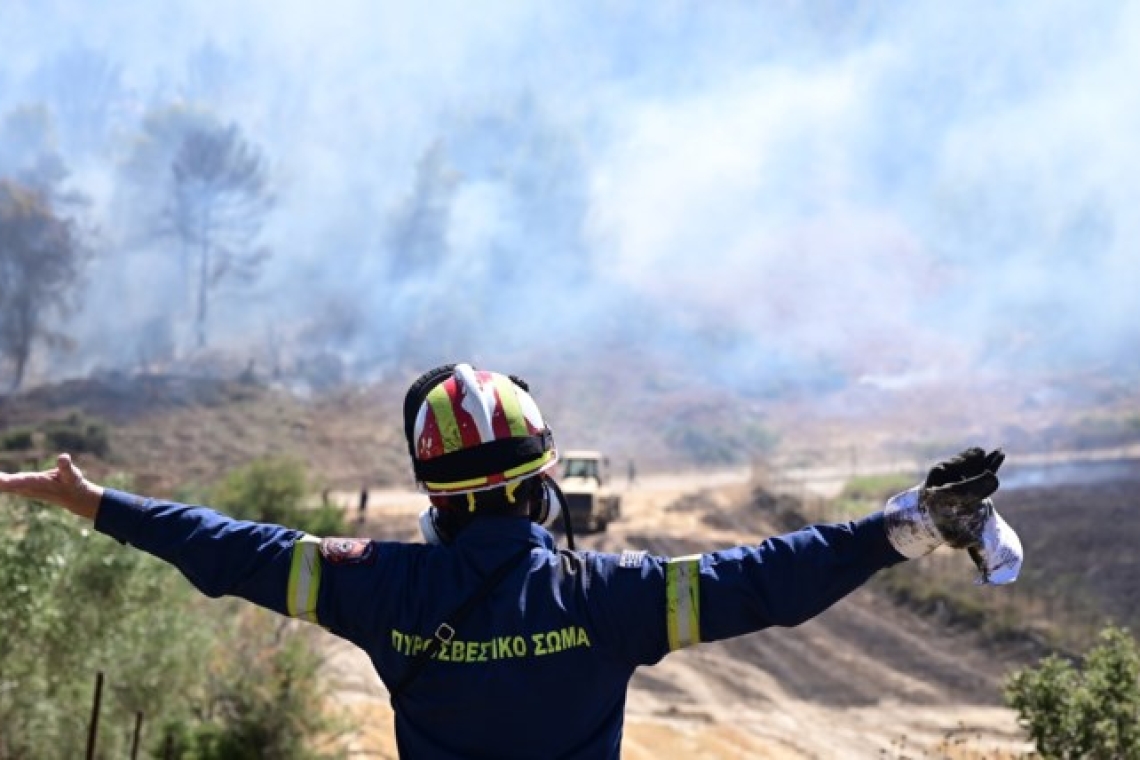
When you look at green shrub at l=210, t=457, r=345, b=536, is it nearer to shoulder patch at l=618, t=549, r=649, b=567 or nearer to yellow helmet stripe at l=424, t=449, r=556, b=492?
yellow helmet stripe at l=424, t=449, r=556, b=492

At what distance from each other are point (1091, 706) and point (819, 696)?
9898mm

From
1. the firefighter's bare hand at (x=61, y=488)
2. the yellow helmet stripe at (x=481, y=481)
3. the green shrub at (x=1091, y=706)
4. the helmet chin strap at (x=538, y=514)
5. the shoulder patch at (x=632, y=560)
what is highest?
the firefighter's bare hand at (x=61, y=488)

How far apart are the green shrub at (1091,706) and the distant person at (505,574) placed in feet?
17.8

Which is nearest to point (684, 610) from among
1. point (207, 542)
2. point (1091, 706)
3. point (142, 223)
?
point (207, 542)

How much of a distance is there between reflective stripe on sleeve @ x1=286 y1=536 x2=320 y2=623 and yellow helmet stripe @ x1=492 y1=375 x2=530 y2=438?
1.71 feet

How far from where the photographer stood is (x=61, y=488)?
2477mm

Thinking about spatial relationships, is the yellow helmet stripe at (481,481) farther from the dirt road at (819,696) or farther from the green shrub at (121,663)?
the dirt road at (819,696)

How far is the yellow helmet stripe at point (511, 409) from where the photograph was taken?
235 centimetres

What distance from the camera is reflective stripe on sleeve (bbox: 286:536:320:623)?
233cm

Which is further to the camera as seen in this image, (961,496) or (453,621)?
(453,621)

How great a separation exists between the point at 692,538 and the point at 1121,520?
10706mm

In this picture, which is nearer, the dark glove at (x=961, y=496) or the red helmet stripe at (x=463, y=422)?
the dark glove at (x=961, y=496)

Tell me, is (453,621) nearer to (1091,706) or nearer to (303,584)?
(303,584)

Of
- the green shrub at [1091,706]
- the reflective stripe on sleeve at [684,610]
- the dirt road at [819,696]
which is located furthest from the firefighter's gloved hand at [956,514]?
the dirt road at [819,696]
